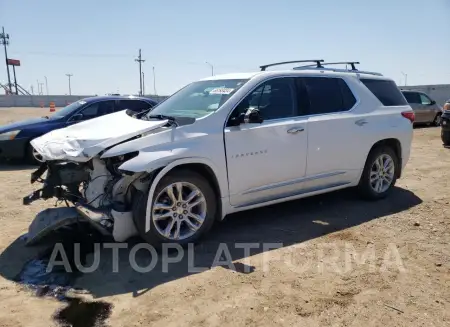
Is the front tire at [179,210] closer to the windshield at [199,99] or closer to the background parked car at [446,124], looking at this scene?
the windshield at [199,99]

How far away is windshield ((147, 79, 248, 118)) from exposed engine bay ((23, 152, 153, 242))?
105cm

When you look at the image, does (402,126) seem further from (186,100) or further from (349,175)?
(186,100)

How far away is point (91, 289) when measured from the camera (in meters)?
3.43

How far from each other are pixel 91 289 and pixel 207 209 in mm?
1381

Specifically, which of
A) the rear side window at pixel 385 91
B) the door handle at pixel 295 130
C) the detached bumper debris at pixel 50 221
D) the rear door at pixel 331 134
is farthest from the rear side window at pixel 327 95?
the detached bumper debris at pixel 50 221

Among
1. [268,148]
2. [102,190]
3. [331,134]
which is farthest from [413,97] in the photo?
[102,190]

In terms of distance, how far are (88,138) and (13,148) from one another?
5286 millimetres

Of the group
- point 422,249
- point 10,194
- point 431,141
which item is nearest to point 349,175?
point 422,249

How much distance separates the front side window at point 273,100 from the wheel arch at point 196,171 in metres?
0.69

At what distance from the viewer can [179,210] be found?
4.10 metres

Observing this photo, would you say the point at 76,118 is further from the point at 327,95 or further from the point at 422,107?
the point at 422,107

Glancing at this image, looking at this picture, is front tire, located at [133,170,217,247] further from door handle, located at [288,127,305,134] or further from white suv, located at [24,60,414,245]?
door handle, located at [288,127,305,134]

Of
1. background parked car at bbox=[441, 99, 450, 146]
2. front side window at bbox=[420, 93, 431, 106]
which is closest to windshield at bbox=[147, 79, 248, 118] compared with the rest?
background parked car at bbox=[441, 99, 450, 146]

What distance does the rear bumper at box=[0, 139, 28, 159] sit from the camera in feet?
27.1
